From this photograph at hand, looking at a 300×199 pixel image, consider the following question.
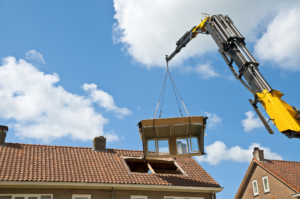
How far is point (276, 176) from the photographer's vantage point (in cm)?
2672

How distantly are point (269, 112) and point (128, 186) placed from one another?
33.4 feet

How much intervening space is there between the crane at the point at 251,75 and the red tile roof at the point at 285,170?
15.1 m

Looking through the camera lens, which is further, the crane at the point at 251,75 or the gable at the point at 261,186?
the gable at the point at 261,186

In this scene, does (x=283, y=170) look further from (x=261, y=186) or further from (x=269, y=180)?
(x=261, y=186)

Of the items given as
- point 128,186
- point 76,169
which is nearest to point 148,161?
point 128,186

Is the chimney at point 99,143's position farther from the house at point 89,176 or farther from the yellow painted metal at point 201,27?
the yellow painted metal at point 201,27

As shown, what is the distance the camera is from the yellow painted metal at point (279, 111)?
1177 centimetres

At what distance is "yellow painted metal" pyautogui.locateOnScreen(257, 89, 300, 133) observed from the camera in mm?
11766

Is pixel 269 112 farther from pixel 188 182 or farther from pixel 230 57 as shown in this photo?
pixel 188 182

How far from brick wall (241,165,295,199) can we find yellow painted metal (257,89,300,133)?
51.3ft

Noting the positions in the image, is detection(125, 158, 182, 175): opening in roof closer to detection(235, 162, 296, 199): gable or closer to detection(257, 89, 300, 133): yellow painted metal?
detection(235, 162, 296, 199): gable

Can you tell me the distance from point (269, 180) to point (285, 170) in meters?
1.94

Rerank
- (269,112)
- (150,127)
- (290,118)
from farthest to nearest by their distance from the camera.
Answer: (150,127) < (269,112) < (290,118)

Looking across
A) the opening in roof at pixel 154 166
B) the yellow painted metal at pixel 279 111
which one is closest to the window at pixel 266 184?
the opening in roof at pixel 154 166
